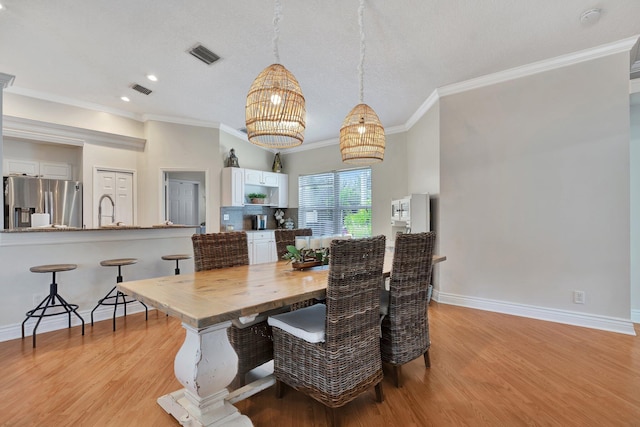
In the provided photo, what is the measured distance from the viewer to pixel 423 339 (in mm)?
2176

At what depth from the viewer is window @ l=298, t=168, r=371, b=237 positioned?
19.4 feet

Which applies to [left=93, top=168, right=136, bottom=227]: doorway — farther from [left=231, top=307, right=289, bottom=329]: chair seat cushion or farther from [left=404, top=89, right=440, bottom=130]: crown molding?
[left=404, top=89, right=440, bottom=130]: crown molding

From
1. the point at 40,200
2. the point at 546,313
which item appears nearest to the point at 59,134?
the point at 40,200

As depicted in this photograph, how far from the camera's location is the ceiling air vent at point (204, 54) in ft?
10.6

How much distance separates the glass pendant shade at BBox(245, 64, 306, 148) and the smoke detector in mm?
2651

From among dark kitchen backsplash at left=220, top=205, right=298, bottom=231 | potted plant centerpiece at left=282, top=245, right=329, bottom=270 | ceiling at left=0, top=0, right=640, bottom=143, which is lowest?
potted plant centerpiece at left=282, top=245, right=329, bottom=270

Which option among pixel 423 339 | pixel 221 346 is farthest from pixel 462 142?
pixel 221 346

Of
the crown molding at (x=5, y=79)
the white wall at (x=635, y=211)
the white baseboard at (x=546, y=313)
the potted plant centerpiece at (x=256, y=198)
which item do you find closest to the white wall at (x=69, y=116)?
the crown molding at (x=5, y=79)

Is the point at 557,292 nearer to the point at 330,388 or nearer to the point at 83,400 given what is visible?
the point at 330,388

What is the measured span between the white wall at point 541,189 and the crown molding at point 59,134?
5259mm

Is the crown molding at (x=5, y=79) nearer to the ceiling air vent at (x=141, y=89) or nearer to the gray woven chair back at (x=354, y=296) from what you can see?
the ceiling air vent at (x=141, y=89)

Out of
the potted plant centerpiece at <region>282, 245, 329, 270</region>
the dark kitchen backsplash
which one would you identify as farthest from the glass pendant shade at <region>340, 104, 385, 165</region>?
the dark kitchen backsplash

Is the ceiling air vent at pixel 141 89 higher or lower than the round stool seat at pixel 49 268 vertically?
higher

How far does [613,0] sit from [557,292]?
2.75m
